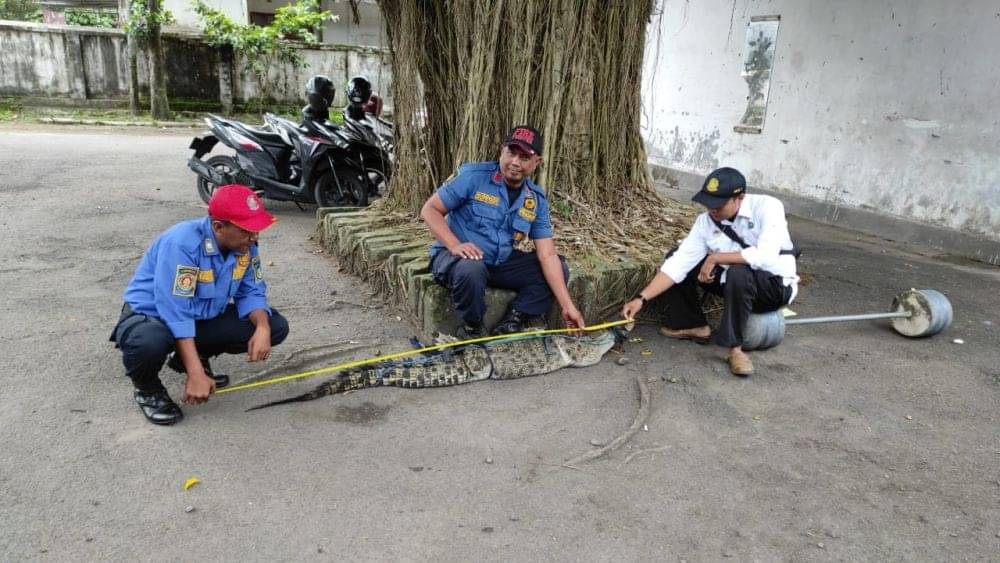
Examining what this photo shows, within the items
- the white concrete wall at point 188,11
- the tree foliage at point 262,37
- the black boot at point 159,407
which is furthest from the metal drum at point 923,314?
the white concrete wall at point 188,11

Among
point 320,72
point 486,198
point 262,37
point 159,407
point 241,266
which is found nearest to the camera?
point 159,407

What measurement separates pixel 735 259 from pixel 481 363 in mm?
1442

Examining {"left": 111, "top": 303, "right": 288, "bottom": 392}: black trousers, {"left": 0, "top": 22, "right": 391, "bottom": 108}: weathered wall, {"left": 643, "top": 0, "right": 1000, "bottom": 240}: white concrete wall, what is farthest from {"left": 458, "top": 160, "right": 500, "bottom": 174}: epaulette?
{"left": 0, "top": 22, "right": 391, "bottom": 108}: weathered wall

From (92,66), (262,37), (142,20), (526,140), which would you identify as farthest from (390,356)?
(92,66)

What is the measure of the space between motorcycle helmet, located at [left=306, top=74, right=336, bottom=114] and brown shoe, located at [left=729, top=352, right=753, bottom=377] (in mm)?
4531

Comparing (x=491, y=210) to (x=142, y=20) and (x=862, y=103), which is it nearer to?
(x=862, y=103)

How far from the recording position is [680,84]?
372 inches

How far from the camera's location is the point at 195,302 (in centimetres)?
276

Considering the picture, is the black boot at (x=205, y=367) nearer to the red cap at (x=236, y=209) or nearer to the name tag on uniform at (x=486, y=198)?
the red cap at (x=236, y=209)

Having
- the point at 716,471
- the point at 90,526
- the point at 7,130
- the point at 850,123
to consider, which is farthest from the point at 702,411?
the point at 7,130

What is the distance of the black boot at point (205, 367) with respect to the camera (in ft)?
9.36

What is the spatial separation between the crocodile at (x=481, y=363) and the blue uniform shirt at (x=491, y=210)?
1.65 ft

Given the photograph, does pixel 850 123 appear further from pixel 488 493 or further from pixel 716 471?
pixel 488 493

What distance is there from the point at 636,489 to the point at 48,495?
6.75 feet
